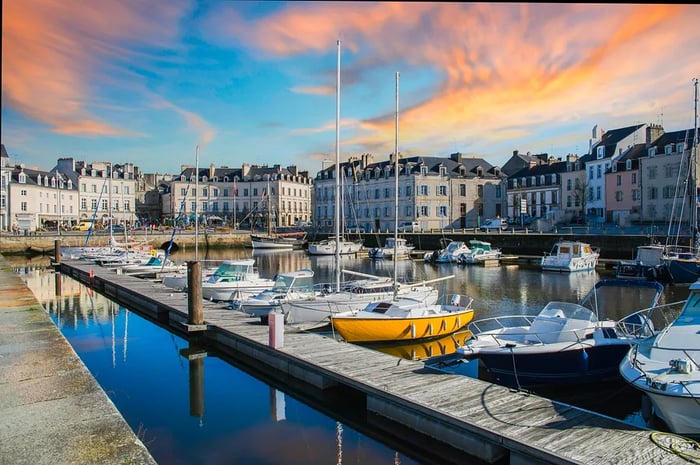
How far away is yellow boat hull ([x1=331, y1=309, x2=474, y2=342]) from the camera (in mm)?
16578

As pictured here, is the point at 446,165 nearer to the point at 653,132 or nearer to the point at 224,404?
the point at 653,132

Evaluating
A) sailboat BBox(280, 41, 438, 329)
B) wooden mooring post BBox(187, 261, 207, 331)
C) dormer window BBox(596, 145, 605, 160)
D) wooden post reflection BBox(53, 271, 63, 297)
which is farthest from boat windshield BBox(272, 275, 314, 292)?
dormer window BBox(596, 145, 605, 160)

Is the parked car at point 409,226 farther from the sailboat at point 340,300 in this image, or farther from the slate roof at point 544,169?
the sailboat at point 340,300

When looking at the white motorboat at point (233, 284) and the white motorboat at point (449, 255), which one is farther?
the white motorboat at point (449, 255)

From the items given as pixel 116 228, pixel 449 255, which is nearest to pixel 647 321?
pixel 449 255

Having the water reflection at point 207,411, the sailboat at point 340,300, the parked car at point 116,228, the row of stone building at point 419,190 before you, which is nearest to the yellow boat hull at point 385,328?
the sailboat at point 340,300

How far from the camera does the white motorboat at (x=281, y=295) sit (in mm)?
20062

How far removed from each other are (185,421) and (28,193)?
81119mm

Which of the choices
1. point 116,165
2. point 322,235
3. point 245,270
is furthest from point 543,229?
point 116,165

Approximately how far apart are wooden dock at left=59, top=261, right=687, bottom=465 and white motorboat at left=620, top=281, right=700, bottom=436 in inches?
43.3

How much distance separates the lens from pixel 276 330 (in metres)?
13.9

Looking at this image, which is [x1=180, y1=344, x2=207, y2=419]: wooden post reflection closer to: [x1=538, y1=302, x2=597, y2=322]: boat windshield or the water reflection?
the water reflection

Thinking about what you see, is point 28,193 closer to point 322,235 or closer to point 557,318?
point 322,235

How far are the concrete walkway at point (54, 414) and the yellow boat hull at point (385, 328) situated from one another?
7.51m
